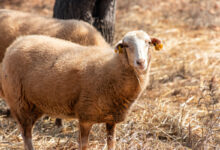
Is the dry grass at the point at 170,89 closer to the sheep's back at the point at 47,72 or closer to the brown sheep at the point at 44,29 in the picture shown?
the sheep's back at the point at 47,72

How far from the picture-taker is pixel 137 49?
3.25 m

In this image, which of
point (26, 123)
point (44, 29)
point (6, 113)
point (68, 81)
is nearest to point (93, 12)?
point (44, 29)

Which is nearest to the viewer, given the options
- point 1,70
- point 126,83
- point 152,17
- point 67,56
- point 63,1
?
point 126,83

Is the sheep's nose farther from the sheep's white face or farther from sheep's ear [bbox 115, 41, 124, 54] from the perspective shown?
sheep's ear [bbox 115, 41, 124, 54]

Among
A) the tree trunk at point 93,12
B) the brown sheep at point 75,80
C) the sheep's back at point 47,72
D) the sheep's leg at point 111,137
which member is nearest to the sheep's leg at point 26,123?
the brown sheep at point 75,80

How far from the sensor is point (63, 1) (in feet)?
18.1

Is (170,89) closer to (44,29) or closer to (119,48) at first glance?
(44,29)

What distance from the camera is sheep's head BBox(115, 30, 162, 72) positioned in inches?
126

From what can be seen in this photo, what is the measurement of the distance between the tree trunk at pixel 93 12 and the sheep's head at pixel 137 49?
219cm

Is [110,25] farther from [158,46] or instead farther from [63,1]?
[158,46]

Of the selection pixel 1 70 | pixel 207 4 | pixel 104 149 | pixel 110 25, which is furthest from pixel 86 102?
pixel 207 4

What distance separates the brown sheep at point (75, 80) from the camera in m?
3.46

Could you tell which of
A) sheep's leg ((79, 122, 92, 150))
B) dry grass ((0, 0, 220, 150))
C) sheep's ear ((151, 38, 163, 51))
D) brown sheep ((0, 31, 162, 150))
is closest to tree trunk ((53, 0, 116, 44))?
dry grass ((0, 0, 220, 150))

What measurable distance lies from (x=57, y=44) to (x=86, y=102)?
0.85 metres
